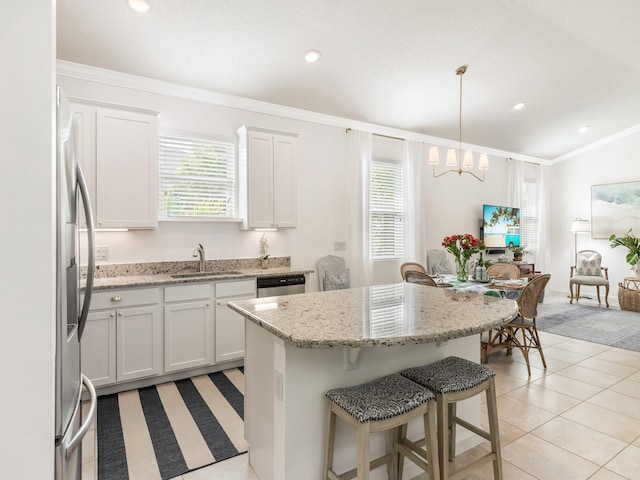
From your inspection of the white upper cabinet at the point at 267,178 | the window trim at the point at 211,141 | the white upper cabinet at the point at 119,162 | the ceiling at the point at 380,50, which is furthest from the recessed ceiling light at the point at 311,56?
the white upper cabinet at the point at 119,162

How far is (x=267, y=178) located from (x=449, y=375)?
295cm

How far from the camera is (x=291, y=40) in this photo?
11.2 feet

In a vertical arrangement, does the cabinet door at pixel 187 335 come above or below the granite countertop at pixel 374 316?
below

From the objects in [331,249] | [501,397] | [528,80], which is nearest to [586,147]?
[528,80]

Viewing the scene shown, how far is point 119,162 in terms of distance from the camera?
10.9 feet

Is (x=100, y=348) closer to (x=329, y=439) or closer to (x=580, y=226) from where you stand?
(x=329, y=439)

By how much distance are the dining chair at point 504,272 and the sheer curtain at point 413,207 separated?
42.9 inches

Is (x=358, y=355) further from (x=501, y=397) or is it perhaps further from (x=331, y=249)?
(x=331, y=249)

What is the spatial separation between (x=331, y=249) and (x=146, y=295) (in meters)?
2.51

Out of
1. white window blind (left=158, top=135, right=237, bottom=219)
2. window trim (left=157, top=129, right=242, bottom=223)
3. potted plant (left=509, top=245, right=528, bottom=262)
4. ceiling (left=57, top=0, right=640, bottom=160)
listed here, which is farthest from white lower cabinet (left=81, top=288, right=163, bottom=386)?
potted plant (left=509, top=245, right=528, bottom=262)

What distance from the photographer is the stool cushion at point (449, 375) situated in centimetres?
176

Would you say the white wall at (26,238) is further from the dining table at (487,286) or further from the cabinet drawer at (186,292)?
the dining table at (487,286)

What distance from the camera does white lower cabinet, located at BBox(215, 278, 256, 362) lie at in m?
3.56

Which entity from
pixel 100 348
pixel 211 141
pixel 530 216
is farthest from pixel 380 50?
pixel 530 216
